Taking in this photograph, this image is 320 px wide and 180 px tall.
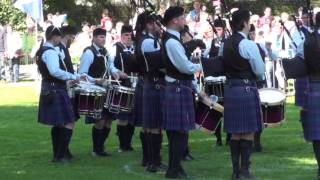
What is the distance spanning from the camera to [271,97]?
8.47 meters

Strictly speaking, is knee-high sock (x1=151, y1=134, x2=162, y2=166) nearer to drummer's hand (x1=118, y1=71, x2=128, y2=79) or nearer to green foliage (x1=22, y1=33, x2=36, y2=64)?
drummer's hand (x1=118, y1=71, x2=128, y2=79)

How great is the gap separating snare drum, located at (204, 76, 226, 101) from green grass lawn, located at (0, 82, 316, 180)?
0.81 metres

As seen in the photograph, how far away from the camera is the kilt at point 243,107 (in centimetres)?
738

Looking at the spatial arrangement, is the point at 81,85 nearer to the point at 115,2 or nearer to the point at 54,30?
the point at 54,30

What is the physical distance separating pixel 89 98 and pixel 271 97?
2.23 metres

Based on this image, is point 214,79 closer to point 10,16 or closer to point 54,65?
point 54,65

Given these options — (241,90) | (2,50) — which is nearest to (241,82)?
(241,90)

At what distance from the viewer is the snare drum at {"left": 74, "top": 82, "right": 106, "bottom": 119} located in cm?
898

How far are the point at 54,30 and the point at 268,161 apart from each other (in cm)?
308

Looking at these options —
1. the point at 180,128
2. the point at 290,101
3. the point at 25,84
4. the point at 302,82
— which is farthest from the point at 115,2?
the point at 180,128

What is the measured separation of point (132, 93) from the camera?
8.92 metres

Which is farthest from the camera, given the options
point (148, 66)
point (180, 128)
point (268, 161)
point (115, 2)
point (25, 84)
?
point (115, 2)

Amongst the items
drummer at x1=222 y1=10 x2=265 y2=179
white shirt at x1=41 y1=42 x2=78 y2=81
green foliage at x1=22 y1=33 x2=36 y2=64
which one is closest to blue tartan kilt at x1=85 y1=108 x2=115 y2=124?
white shirt at x1=41 y1=42 x2=78 y2=81

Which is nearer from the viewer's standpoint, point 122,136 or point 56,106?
point 56,106
